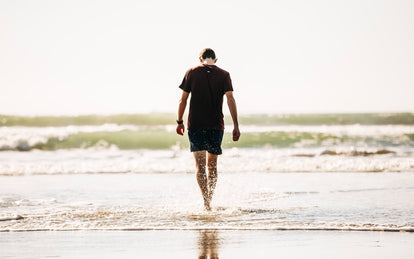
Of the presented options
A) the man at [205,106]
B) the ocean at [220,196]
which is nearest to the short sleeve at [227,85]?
the man at [205,106]

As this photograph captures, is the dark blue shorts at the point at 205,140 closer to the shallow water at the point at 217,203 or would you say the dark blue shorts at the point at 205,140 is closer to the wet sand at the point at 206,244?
the shallow water at the point at 217,203

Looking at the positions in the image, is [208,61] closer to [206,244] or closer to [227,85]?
[227,85]

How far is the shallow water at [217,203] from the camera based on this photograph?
5.04 m

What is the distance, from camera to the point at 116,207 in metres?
6.08

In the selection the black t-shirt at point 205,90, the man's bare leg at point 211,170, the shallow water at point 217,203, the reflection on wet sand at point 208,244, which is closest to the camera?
the reflection on wet sand at point 208,244

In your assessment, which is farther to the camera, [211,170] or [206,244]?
[211,170]

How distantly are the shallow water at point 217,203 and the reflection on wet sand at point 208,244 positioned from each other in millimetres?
246

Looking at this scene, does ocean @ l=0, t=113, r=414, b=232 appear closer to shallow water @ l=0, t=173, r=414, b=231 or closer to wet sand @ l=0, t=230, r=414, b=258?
shallow water @ l=0, t=173, r=414, b=231

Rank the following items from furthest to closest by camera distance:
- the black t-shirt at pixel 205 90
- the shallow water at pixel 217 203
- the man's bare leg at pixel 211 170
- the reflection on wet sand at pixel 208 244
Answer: the man's bare leg at pixel 211 170
the black t-shirt at pixel 205 90
the shallow water at pixel 217 203
the reflection on wet sand at pixel 208 244

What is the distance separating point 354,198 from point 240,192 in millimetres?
1576

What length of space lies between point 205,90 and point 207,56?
0.38 metres

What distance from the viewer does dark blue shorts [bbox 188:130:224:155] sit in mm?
5728

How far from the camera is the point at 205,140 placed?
575 centimetres

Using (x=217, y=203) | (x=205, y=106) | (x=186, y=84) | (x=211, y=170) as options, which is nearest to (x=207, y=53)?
(x=186, y=84)
